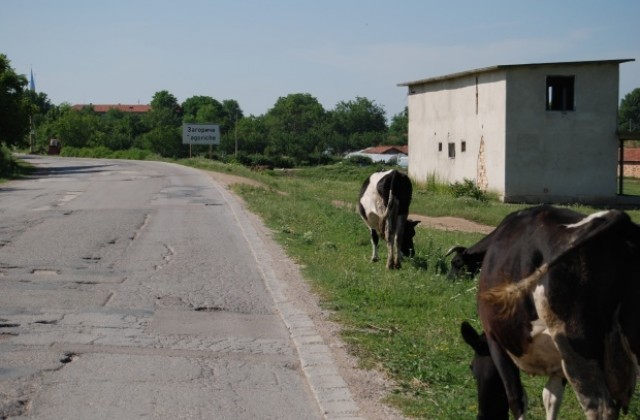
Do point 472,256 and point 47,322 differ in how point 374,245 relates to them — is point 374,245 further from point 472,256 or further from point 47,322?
point 472,256

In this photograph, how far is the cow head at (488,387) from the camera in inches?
215

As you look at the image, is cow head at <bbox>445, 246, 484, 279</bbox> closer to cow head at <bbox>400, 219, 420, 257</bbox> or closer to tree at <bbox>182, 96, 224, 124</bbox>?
cow head at <bbox>400, 219, 420, 257</bbox>

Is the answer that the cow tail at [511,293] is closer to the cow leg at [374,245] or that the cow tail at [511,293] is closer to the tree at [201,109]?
the cow leg at [374,245]

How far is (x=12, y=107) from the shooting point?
47.5 meters

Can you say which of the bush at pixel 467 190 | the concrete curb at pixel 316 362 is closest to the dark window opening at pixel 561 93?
the bush at pixel 467 190

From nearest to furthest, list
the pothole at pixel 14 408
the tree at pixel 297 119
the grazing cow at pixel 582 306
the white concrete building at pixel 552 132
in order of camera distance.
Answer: the grazing cow at pixel 582 306
the pothole at pixel 14 408
the white concrete building at pixel 552 132
the tree at pixel 297 119

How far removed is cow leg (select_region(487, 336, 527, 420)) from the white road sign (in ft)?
201

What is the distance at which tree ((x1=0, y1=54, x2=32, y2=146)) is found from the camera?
47.0m

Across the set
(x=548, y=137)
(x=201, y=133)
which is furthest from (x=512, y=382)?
(x=201, y=133)

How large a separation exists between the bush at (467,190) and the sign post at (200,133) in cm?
3200

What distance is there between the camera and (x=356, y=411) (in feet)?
20.9

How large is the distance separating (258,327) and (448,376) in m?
2.81

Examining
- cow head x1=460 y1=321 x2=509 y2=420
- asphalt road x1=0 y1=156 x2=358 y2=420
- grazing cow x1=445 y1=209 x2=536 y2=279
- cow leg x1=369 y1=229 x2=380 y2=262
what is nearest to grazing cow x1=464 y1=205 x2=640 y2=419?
cow head x1=460 y1=321 x2=509 y2=420

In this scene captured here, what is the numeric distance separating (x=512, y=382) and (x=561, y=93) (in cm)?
3362
